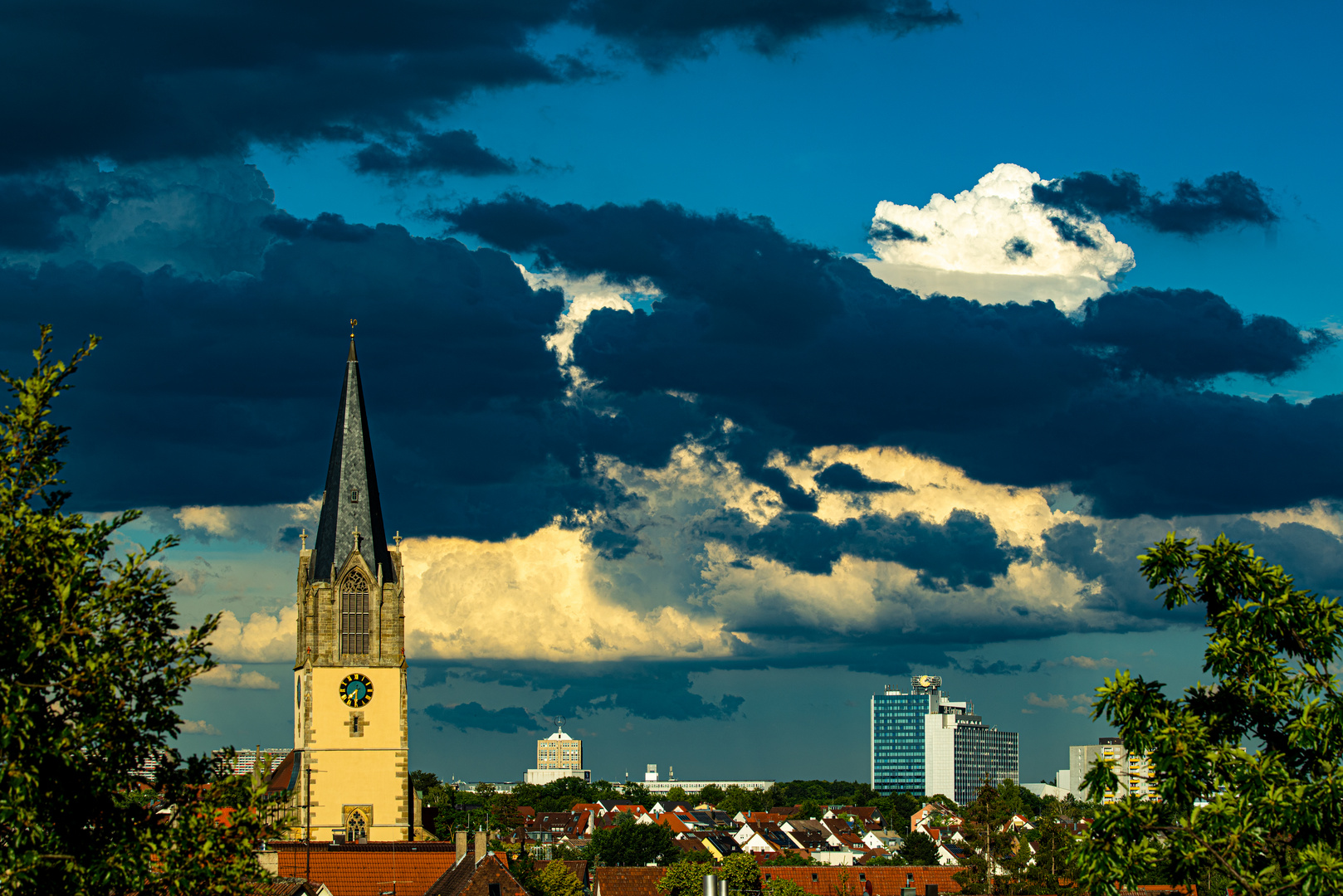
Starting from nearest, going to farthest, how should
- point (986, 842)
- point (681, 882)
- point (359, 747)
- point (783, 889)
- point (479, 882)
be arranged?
point (479, 882), point (359, 747), point (783, 889), point (681, 882), point (986, 842)

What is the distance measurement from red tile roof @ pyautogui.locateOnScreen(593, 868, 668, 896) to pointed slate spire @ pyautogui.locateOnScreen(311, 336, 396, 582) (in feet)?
102

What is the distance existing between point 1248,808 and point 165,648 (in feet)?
48.7

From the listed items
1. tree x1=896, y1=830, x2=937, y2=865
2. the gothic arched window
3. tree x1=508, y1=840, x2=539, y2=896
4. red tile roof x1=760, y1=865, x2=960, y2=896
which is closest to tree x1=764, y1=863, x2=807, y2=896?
red tile roof x1=760, y1=865, x2=960, y2=896

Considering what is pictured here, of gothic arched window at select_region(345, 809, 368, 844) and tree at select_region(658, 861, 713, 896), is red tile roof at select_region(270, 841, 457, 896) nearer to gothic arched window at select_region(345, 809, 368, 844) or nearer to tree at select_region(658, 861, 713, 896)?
gothic arched window at select_region(345, 809, 368, 844)

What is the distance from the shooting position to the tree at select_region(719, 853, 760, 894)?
118 m

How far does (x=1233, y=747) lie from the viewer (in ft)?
72.9

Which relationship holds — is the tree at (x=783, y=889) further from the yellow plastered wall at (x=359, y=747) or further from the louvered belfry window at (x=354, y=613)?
the louvered belfry window at (x=354, y=613)

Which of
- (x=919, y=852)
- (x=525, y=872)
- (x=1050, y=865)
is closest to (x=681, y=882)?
(x=525, y=872)

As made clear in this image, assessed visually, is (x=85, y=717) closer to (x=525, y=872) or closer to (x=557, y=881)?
(x=525, y=872)

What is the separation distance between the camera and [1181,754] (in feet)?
71.1

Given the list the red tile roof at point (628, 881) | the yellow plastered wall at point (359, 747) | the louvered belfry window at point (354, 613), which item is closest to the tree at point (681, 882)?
the red tile roof at point (628, 881)

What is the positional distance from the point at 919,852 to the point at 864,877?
28.4m

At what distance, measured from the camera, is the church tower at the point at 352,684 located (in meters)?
95.4

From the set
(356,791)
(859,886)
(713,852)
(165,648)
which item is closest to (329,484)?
(356,791)
